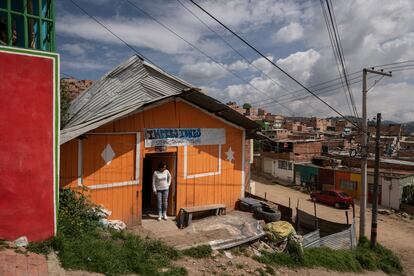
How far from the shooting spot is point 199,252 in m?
8.74

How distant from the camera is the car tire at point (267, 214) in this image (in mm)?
12266

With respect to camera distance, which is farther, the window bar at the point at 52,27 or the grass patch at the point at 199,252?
the grass patch at the point at 199,252

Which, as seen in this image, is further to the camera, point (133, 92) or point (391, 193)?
point (391, 193)

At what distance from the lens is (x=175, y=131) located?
11648 millimetres

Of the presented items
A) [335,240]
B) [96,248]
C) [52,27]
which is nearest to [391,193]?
[335,240]

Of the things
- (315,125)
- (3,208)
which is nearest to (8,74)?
(3,208)

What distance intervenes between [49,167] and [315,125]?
109 m

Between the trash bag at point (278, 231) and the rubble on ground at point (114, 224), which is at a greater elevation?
the rubble on ground at point (114, 224)

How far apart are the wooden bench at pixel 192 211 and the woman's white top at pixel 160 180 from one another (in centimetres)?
108

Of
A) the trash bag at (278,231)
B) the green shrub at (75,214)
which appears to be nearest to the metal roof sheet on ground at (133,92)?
the green shrub at (75,214)

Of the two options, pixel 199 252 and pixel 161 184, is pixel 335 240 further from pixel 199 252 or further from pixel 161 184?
pixel 161 184

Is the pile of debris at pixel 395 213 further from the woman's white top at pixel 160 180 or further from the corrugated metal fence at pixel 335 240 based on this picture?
the woman's white top at pixel 160 180

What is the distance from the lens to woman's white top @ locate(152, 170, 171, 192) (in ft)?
36.2

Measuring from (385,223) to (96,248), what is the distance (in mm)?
23593
